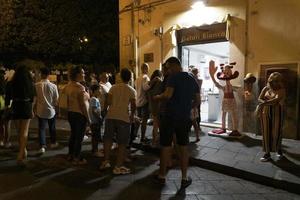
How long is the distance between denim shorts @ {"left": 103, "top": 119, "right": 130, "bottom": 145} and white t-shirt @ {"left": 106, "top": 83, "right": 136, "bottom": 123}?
0.27 ft

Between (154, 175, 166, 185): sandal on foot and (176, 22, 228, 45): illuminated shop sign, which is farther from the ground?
(176, 22, 228, 45): illuminated shop sign

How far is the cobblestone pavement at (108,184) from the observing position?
16.5 ft

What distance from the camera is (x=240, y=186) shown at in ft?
18.0

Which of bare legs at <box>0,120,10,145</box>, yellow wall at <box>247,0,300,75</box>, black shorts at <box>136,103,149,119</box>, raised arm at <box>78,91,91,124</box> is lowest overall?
bare legs at <box>0,120,10,145</box>

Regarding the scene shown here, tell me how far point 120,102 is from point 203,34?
16.1 feet

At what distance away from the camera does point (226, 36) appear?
912 centimetres

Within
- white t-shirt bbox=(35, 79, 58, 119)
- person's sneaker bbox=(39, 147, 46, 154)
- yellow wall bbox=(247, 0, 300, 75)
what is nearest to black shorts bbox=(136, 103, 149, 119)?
white t-shirt bbox=(35, 79, 58, 119)

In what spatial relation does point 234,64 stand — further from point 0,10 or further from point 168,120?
point 0,10

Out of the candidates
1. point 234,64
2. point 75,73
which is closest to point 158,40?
point 234,64

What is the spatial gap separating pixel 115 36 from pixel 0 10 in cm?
582

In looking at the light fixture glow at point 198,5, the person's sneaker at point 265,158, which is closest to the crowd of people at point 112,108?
the person's sneaker at point 265,158

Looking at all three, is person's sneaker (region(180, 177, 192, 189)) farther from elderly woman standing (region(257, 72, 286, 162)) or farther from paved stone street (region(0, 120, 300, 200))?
elderly woman standing (region(257, 72, 286, 162))

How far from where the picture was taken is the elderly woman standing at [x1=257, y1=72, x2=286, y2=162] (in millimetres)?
6180

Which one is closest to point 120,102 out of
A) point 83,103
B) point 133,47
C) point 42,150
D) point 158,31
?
point 83,103
